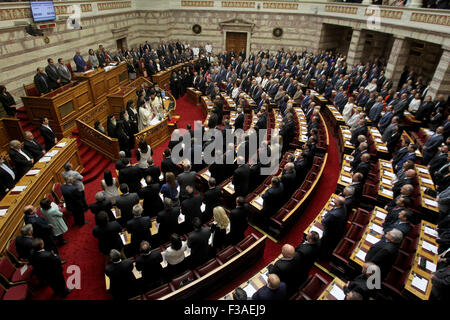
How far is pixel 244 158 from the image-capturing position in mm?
7312

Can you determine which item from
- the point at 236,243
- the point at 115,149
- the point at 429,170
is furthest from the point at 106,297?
the point at 429,170

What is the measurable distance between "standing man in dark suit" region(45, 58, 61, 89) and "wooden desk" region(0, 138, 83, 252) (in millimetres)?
3182

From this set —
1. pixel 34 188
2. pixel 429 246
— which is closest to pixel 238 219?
pixel 429 246

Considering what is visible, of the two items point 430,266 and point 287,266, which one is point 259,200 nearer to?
point 287,266

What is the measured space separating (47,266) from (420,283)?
6.24m

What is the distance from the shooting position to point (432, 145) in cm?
802

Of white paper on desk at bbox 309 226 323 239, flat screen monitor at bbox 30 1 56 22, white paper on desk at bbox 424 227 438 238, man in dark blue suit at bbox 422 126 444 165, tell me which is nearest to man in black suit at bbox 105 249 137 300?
white paper on desk at bbox 309 226 323 239

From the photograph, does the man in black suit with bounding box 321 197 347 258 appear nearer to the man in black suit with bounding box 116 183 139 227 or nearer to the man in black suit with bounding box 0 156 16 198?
the man in black suit with bounding box 116 183 139 227

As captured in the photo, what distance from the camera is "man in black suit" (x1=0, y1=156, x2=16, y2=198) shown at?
6.03 metres

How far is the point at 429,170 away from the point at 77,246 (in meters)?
9.63

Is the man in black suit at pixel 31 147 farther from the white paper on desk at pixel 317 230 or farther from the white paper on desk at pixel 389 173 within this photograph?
the white paper on desk at pixel 389 173

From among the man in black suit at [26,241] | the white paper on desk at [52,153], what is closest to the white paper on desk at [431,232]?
the man in black suit at [26,241]

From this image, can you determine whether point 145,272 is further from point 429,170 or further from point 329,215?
point 429,170
